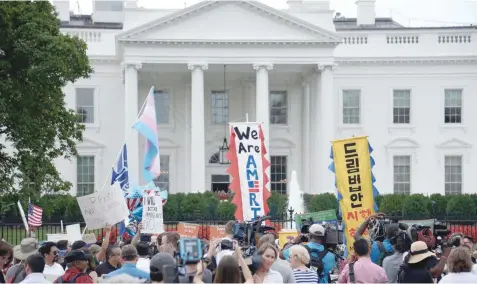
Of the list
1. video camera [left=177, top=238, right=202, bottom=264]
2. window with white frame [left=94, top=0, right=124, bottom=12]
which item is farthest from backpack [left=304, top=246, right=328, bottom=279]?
window with white frame [left=94, top=0, right=124, bottom=12]

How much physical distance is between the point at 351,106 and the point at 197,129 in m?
9.09

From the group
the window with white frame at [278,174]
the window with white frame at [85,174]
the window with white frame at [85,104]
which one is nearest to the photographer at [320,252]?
the window with white frame at [85,174]

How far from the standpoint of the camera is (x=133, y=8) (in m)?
53.2

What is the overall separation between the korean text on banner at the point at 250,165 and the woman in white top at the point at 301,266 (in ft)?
24.8

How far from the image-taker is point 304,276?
12.6 m

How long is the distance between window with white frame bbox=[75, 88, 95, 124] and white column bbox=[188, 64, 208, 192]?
250 inches

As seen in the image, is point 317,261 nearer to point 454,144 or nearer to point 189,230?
point 189,230

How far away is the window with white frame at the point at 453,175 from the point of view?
188 feet

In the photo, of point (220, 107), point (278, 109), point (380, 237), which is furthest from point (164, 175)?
point (380, 237)

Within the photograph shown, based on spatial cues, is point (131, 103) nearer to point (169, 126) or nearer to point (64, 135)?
point (169, 126)

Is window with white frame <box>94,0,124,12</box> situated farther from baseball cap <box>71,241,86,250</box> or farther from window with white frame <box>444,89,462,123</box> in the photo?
baseball cap <box>71,241,86,250</box>

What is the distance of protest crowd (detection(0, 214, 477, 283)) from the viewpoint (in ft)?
34.1

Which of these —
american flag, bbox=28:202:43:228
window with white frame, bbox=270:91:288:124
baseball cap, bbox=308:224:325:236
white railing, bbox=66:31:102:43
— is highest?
white railing, bbox=66:31:102:43

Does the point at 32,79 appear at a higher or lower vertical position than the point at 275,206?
higher
